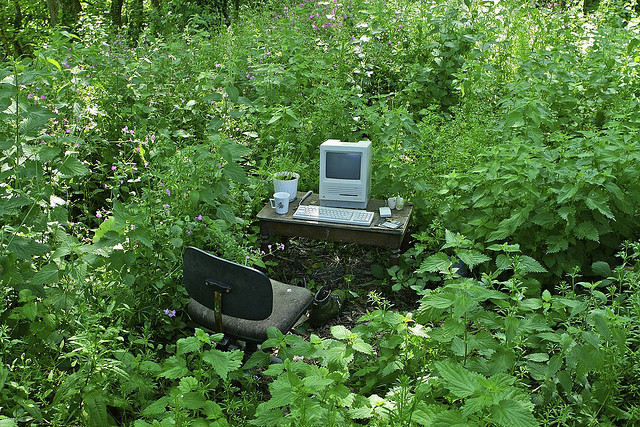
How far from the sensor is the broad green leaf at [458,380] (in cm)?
186

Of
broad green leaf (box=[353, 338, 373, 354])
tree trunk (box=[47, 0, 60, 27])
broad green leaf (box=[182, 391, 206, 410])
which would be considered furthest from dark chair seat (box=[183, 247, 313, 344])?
tree trunk (box=[47, 0, 60, 27])

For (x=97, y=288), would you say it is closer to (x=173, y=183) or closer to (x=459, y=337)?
(x=173, y=183)

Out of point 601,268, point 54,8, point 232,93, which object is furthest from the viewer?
point 54,8

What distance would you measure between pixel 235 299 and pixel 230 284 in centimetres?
9

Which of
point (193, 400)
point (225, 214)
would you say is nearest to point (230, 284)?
point (193, 400)

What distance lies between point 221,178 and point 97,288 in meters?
1.06

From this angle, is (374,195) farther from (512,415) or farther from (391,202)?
(512,415)

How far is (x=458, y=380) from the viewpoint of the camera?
1913 millimetres

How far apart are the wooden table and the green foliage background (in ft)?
0.51

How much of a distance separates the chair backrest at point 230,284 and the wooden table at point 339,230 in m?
1.26

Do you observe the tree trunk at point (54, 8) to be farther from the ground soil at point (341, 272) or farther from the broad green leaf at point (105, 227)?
the broad green leaf at point (105, 227)

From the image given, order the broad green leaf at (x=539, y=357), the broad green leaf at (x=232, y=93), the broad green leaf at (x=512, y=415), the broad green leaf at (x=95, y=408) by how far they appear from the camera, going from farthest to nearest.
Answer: the broad green leaf at (x=232, y=93) < the broad green leaf at (x=539, y=357) < the broad green leaf at (x=95, y=408) < the broad green leaf at (x=512, y=415)

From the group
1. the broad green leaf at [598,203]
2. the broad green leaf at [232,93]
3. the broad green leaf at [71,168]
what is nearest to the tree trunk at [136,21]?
the broad green leaf at [232,93]

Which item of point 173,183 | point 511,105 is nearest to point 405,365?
point 173,183
